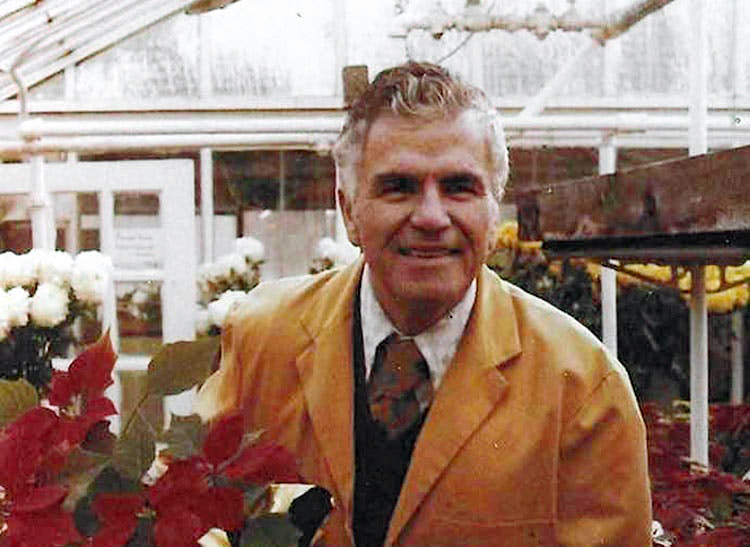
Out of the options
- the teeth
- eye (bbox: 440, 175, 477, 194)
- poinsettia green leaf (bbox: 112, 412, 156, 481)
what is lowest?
poinsettia green leaf (bbox: 112, 412, 156, 481)

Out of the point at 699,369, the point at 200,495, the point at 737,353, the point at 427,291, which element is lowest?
the point at 737,353

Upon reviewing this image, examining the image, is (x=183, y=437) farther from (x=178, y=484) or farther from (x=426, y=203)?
(x=426, y=203)

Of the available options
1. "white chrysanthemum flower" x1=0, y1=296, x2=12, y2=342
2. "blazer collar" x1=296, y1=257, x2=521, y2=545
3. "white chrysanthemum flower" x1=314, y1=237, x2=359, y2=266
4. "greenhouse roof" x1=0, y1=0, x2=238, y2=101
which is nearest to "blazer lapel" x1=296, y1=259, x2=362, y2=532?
"blazer collar" x1=296, y1=257, x2=521, y2=545

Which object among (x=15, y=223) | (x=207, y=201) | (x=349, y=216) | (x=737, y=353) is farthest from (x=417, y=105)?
(x=737, y=353)

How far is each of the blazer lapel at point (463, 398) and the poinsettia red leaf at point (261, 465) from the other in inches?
11.1

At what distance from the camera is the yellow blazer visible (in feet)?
3.66

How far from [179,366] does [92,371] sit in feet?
0.19

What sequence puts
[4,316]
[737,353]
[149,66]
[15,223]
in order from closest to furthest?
[4,316], [15,223], [149,66], [737,353]

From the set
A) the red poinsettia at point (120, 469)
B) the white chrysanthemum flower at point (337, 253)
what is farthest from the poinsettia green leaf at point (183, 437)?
the white chrysanthemum flower at point (337, 253)

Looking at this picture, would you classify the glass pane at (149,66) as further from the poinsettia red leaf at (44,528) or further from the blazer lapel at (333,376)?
the poinsettia red leaf at (44,528)

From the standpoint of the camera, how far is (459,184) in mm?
1106

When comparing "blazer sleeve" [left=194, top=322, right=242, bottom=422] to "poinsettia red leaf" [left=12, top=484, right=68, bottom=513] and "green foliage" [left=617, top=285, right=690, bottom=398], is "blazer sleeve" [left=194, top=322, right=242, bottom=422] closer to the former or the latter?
"poinsettia red leaf" [left=12, top=484, right=68, bottom=513]

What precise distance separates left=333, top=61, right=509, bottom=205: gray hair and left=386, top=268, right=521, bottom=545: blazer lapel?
0.13 meters

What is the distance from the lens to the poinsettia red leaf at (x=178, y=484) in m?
0.79
